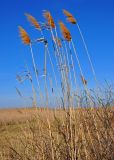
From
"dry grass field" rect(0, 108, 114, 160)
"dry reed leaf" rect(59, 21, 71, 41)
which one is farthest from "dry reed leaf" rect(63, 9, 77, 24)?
"dry grass field" rect(0, 108, 114, 160)

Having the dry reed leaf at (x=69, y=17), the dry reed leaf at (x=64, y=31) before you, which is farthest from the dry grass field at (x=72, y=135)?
the dry reed leaf at (x=69, y=17)

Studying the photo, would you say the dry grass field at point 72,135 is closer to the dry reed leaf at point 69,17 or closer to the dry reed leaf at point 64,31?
the dry reed leaf at point 64,31

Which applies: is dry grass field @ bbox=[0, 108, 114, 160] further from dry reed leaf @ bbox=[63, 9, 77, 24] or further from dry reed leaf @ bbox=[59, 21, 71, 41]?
dry reed leaf @ bbox=[63, 9, 77, 24]

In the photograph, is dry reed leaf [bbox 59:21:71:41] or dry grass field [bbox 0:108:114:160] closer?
dry reed leaf [bbox 59:21:71:41]

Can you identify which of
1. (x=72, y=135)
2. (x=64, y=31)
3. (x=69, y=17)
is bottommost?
(x=72, y=135)

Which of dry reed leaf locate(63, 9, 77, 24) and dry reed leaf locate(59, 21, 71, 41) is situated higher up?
dry reed leaf locate(63, 9, 77, 24)

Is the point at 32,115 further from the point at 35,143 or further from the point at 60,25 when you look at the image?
the point at 60,25

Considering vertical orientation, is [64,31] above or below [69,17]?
below

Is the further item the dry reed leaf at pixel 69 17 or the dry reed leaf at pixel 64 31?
the dry reed leaf at pixel 69 17

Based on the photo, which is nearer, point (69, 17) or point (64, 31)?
point (64, 31)

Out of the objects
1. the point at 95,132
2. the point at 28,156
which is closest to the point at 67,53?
the point at 95,132

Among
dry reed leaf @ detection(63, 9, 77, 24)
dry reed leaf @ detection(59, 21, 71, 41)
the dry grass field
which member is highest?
dry reed leaf @ detection(63, 9, 77, 24)

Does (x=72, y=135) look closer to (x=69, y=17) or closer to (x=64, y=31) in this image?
(x=64, y=31)

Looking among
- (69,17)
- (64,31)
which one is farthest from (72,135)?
(69,17)
